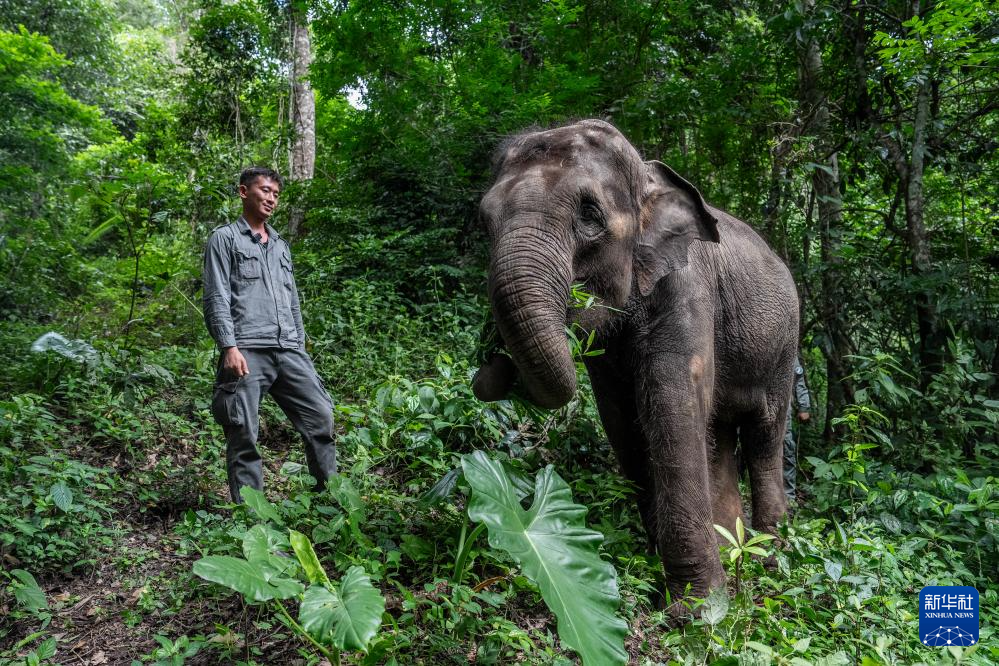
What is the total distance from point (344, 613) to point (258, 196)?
3.22m

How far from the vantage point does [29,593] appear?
3.61 meters

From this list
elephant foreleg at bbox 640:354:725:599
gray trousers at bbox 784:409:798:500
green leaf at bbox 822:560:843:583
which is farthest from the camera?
gray trousers at bbox 784:409:798:500

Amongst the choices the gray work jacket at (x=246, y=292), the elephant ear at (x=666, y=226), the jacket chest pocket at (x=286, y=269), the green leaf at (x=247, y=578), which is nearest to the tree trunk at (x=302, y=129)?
the jacket chest pocket at (x=286, y=269)

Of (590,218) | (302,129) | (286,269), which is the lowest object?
(286,269)

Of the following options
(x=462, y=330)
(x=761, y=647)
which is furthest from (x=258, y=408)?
(x=462, y=330)

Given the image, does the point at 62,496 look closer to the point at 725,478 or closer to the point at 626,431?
the point at 626,431

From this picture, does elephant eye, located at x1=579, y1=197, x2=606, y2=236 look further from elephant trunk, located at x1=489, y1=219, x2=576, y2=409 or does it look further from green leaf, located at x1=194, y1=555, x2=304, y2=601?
green leaf, located at x1=194, y1=555, x2=304, y2=601

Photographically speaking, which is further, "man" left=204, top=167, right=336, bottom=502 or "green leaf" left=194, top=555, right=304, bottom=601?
"man" left=204, top=167, right=336, bottom=502

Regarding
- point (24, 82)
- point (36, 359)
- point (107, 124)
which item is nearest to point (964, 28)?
point (36, 359)

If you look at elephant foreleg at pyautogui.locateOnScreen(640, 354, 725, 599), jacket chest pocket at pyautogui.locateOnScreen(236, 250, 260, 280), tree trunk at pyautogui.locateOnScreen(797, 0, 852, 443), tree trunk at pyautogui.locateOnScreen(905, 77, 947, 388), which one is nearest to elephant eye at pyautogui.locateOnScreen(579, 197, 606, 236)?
elephant foreleg at pyautogui.locateOnScreen(640, 354, 725, 599)

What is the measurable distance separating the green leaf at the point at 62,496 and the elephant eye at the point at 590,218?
3607mm

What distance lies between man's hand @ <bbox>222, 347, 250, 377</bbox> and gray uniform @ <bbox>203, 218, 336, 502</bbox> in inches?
1.8

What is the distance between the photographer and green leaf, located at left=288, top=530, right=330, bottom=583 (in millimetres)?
2836

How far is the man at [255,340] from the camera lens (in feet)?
14.5
